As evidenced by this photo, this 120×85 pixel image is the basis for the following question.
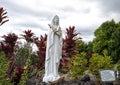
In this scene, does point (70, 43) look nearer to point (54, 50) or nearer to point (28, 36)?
point (54, 50)

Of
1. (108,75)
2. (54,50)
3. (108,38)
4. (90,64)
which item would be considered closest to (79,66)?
(90,64)

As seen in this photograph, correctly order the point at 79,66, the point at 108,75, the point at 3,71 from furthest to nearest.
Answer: the point at 79,66
the point at 108,75
the point at 3,71

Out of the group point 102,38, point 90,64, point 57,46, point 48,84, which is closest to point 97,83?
point 90,64

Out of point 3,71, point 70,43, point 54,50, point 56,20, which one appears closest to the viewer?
point 3,71

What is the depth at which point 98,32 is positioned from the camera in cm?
4778

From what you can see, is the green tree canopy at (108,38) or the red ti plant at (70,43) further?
the green tree canopy at (108,38)

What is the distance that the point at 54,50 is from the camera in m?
13.2

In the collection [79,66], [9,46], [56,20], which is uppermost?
[56,20]

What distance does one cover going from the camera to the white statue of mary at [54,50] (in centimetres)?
1291

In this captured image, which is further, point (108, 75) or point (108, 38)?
point (108, 38)

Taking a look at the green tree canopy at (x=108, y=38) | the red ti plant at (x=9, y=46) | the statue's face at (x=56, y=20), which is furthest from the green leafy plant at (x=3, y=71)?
the green tree canopy at (x=108, y=38)

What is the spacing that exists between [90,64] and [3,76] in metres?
4.53

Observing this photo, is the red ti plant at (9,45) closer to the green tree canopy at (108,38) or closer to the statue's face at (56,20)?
the statue's face at (56,20)

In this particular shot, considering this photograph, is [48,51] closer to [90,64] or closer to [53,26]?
[53,26]
